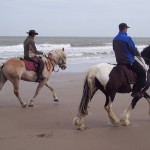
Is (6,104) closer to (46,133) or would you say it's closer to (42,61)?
(42,61)

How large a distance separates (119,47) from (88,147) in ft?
6.96

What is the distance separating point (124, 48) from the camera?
6.61 m

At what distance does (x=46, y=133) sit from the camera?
246 inches

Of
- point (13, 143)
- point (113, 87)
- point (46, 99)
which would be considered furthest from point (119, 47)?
point (46, 99)

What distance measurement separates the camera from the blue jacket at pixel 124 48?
656 cm

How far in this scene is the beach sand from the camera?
18.2 feet

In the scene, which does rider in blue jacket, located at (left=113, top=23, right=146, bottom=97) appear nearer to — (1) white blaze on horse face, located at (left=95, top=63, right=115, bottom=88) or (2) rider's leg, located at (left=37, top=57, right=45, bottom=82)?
(1) white blaze on horse face, located at (left=95, top=63, right=115, bottom=88)

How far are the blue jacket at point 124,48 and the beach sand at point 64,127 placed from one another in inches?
50.6

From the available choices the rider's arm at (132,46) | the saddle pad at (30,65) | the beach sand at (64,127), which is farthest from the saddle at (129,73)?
the saddle pad at (30,65)

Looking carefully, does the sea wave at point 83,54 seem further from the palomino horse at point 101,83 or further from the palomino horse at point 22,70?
the palomino horse at point 101,83

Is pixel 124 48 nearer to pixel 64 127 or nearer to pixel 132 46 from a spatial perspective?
pixel 132 46

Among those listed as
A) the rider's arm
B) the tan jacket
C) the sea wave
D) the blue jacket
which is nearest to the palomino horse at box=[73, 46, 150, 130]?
the blue jacket

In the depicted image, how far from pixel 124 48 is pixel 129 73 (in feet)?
1.58

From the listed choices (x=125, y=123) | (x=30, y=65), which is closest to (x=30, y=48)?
(x=30, y=65)
